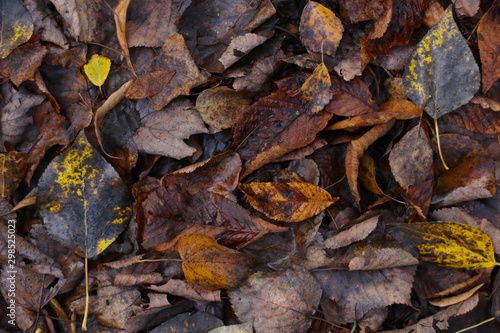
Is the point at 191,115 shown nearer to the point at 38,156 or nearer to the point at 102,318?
the point at 38,156

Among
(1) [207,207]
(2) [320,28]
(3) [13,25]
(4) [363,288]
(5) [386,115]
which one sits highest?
(3) [13,25]

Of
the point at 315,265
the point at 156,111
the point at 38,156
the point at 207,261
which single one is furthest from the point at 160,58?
the point at 315,265

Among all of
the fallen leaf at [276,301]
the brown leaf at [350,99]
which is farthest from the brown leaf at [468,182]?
the fallen leaf at [276,301]

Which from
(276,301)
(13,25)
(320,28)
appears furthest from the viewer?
(13,25)

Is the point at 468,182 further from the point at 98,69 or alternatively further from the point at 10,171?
the point at 10,171

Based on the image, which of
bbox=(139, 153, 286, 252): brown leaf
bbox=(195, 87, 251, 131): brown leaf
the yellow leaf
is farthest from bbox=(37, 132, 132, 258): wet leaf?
bbox=(195, 87, 251, 131): brown leaf

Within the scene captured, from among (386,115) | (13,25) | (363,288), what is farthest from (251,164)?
(13,25)
